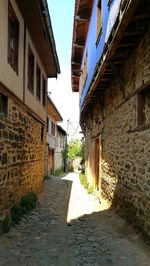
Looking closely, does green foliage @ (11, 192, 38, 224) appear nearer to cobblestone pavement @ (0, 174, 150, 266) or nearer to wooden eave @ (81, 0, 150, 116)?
cobblestone pavement @ (0, 174, 150, 266)

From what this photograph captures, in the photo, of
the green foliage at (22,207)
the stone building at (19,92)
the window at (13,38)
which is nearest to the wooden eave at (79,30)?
the stone building at (19,92)

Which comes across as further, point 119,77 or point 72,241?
point 119,77

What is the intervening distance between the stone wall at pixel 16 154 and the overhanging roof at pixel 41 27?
2.08m

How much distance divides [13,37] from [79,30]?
665 centimetres

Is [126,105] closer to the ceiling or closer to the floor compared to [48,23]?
closer to the floor

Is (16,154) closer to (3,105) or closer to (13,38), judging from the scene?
(3,105)

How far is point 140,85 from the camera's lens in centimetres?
610

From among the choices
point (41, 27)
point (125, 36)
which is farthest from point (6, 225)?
point (41, 27)

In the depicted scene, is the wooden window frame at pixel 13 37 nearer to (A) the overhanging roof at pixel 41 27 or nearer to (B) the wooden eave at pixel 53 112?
(A) the overhanging roof at pixel 41 27

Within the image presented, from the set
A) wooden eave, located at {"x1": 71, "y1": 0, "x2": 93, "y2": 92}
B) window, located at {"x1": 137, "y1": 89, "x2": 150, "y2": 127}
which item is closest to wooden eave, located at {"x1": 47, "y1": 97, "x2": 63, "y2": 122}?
wooden eave, located at {"x1": 71, "y1": 0, "x2": 93, "y2": 92}

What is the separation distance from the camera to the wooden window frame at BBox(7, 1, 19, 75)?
6.95m

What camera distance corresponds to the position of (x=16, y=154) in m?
7.39

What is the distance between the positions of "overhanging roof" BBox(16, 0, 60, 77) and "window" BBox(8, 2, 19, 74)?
17.2 inches

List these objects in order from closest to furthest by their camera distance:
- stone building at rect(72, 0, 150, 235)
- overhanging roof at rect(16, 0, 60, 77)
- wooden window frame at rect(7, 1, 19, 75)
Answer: stone building at rect(72, 0, 150, 235), wooden window frame at rect(7, 1, 19, 75), overhanging roof at rect(16, 0, 60, 77)
